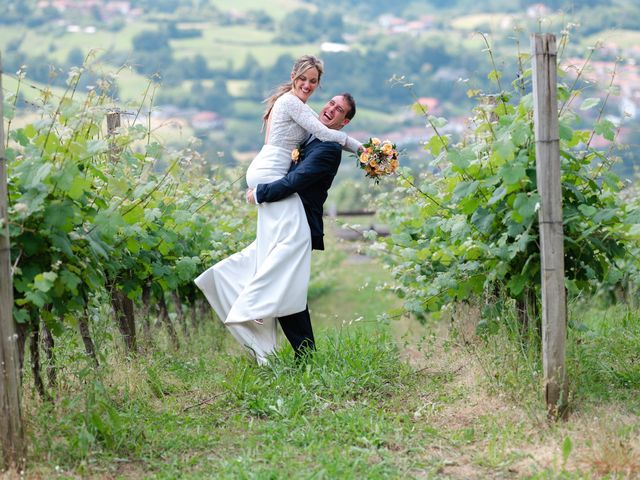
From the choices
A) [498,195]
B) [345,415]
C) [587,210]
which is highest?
[498,195]

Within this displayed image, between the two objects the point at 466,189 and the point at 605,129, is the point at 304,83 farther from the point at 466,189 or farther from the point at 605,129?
the point at 605,129

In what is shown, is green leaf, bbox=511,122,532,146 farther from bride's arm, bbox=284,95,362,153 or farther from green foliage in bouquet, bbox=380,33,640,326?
bride's arm, bbox=284,95,362,153

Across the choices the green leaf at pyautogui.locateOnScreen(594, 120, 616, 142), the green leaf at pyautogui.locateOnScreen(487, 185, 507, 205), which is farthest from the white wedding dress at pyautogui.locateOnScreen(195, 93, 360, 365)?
the green leaf at pyautogui.locateOnScreen(594, 120, 616, 142)

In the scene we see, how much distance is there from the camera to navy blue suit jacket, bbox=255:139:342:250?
6398 millimetres

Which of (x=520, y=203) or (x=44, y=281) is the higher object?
(x=520, y=203)

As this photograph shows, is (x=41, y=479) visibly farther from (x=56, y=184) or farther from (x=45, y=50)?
(x=45, y=50)

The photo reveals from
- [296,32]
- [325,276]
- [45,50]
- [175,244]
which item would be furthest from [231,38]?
[175,244]

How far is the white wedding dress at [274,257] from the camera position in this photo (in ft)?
Result: 21.0

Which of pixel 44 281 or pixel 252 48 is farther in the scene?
pixel 252 48

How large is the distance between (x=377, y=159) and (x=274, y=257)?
37.2 inches

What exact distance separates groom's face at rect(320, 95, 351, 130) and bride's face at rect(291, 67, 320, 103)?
170 millimetres

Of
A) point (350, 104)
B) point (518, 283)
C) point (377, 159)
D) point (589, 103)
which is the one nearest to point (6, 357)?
point (518, 283)

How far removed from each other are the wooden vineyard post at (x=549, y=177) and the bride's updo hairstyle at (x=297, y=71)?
197cm

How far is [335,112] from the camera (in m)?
6.46
